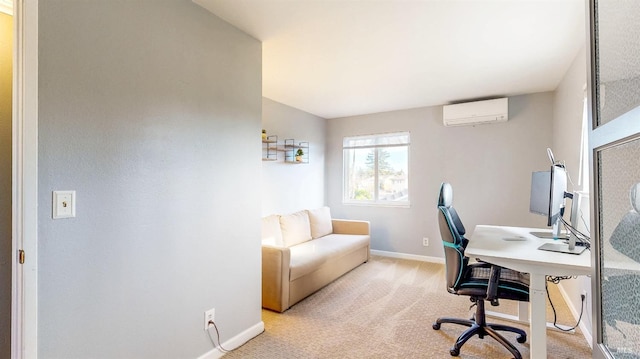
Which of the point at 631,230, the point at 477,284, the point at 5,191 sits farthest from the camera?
the point at 477,284

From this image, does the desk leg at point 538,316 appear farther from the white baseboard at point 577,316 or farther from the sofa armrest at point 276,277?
the sofa armrest at point 276,277

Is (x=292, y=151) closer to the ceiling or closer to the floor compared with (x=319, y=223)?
closer to the ceiling

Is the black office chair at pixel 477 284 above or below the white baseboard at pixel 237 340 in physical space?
above

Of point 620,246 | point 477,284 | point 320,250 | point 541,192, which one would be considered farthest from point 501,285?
point 320,250

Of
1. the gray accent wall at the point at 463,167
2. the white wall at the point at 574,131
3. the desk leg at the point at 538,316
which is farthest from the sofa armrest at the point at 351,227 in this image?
the desk leg at the point at 538,316

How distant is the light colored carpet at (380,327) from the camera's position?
6.96ft

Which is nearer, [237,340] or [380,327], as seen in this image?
[237,340]

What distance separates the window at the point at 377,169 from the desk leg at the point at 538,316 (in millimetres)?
2840

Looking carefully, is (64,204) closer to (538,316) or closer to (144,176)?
(144,176)

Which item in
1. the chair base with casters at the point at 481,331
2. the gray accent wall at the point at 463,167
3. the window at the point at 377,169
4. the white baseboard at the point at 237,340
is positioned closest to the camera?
the white baseboard at the point at 237,340

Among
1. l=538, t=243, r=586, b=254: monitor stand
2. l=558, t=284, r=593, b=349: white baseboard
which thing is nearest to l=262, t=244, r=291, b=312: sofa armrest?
l=538, t=243, r=586, b=254: monitor stand

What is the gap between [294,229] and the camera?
376cm

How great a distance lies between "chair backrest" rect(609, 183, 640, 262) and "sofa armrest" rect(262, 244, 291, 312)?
7.72ft

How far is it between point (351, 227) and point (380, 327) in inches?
79.4
